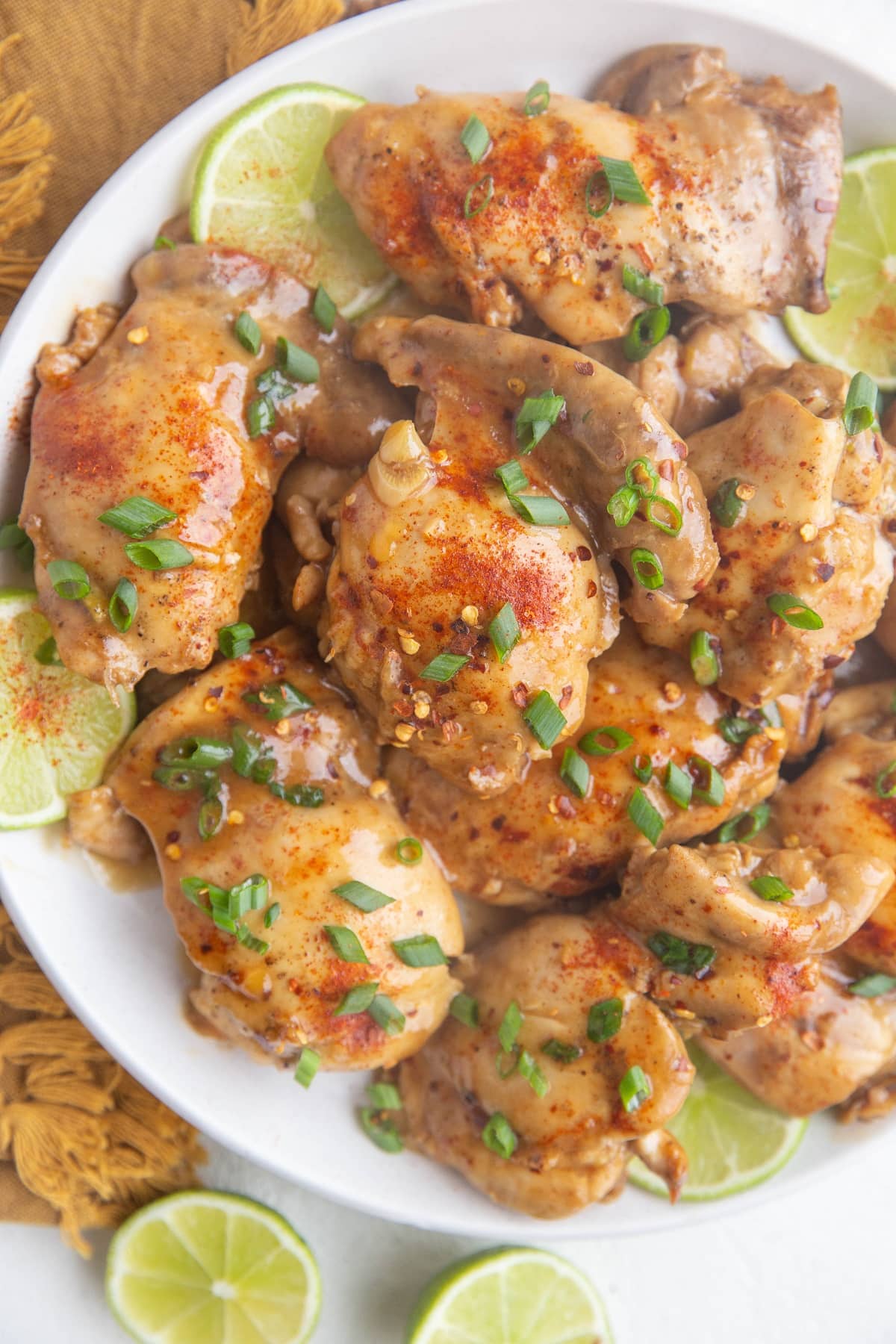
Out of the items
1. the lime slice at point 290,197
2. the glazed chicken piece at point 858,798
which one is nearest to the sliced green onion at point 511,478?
the lime slice at point 290,197

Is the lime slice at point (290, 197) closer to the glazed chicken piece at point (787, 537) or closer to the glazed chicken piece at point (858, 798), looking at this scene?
the glazed chicken piece at point (787, 537)

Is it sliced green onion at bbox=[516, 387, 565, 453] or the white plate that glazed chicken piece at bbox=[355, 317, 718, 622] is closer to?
sliced green onion at bbox=[516, 387, 565, 453]

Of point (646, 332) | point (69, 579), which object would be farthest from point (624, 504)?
point (69, 579)

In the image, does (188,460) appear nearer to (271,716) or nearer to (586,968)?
(271,716)

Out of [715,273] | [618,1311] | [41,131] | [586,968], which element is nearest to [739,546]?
[715,273]

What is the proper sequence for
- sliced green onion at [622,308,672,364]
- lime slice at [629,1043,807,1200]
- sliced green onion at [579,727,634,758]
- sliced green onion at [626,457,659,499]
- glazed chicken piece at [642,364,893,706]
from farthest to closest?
lime slice at [629,1043,807,1200] < sliced green onion at [579,727,634,758] < sliced green onion at [622,308,672,364] < glazed chicken piece at [642,364,893,706] < sliced green onion at [626,457,659,499]

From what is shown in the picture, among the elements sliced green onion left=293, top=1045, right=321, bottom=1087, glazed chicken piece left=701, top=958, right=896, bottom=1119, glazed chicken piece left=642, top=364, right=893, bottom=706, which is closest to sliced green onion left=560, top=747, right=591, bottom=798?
glazed chicken piece left=642, top=364, right=893, bottom=706

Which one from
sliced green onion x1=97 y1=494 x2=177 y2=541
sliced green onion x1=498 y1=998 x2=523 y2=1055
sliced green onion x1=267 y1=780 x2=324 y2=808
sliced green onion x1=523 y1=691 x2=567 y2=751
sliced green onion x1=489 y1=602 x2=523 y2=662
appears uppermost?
sliced green onion x1=489 y1=602 x2=523 y2=662
